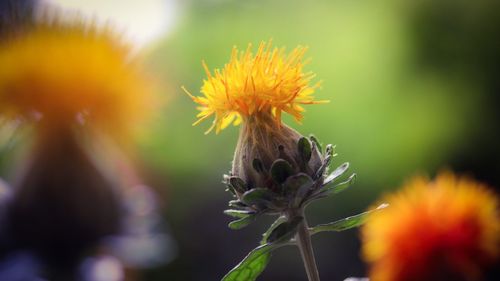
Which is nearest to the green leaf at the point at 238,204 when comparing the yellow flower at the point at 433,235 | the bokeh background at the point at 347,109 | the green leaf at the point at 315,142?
the green leaf at the point at 315,142

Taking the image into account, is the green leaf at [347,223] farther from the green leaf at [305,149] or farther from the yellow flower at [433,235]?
the yellow flower at [433,235]

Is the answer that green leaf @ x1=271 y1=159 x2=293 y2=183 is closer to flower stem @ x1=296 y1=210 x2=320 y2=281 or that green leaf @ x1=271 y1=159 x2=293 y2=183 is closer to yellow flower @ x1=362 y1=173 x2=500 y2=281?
flower stem @ x1=296 y1=210 x2=320 y2=281

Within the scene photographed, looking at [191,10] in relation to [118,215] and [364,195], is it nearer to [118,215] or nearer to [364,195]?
[364,195]

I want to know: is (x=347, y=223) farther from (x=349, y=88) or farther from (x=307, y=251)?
(x=349, y=88)

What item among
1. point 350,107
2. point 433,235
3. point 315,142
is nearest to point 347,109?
point 350,107

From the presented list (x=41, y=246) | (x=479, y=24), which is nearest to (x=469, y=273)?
(x=41, y=246)

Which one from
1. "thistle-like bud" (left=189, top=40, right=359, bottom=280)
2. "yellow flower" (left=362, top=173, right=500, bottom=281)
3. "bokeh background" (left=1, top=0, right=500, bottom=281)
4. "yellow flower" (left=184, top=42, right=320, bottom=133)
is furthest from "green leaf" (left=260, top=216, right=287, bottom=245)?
"bokeh background" (left=1, top=0, right=500, bottom=281)
